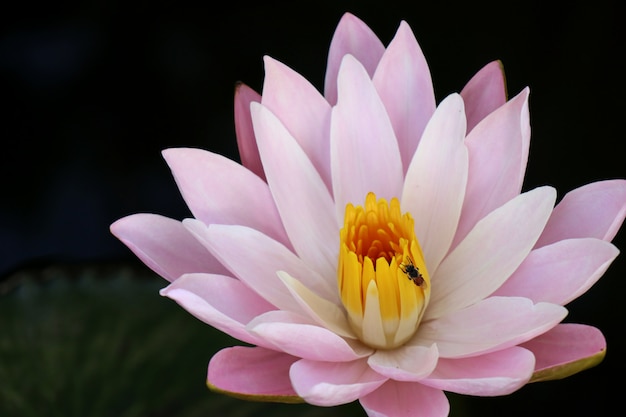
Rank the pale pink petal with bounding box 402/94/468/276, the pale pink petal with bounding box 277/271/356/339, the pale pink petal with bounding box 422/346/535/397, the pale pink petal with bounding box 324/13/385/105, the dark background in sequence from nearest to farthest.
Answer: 1. the pale pink petal with bounding box 422/346/535/397
2. the pale pink petal with bounding box 277/271/356/339
3. the pale pink petal with bounding box 402/94/468/276
4. the pale pink petal with bounding box 324/13/385/105
5. the dark background

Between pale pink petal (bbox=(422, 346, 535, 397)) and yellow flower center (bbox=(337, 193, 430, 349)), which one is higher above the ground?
yellow flower center (bbox=(337, 193, 430, 349))

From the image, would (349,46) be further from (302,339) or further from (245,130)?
(302,339)

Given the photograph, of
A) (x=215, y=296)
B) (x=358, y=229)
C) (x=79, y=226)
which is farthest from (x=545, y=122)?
(x=79, y=226)

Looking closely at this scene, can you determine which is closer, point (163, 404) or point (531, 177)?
point (163, 404)

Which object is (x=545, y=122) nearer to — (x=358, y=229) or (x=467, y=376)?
(x=358, y=229)

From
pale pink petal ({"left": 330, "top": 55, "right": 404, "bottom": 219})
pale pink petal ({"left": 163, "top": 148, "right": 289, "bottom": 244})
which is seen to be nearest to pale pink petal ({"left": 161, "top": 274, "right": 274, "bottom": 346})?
pale pink petal ({"left": 163, "top": 148, "right": 289, "bottom": 244})

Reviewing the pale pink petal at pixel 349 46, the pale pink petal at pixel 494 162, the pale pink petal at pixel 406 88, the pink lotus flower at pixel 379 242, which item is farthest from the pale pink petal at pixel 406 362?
the pale pink petal at pixel 349 46

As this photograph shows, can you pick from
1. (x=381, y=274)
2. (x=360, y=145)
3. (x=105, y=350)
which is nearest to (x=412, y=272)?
(x=381, y=274)

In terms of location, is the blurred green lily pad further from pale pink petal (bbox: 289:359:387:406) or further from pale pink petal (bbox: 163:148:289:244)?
pale pink petal (bbox: 163:148:289:244)
